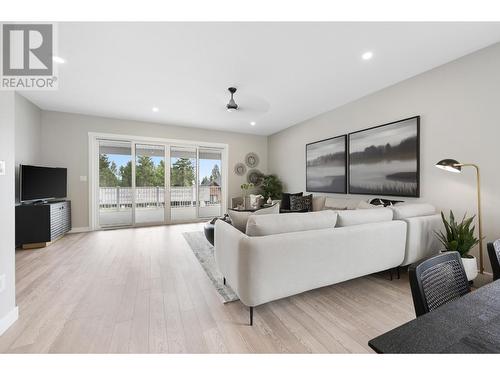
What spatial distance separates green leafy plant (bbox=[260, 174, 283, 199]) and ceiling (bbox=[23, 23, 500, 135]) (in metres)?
2.31

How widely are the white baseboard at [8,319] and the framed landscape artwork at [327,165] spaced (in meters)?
4.48

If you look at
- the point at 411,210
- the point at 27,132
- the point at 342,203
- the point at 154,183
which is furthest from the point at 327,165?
the point at 27,132

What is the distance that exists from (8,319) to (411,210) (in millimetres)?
3897

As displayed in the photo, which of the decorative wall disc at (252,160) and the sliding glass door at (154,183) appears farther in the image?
the decorative wall disc at (252,160)

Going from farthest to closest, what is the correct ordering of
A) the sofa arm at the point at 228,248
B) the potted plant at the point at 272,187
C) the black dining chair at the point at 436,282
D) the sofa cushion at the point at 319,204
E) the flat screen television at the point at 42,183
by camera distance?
1. the potted plant at the point at 272,187
2. the sofa cushion at the point at 319,204
3. the flat screen television at the point at 42,183
4. the sofa arm at the point at 228,248
5. the black dining chair at the point at 436,282

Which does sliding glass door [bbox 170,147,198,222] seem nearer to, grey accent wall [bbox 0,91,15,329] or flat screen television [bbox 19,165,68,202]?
flat screen television [bbox 19,165,68,202]

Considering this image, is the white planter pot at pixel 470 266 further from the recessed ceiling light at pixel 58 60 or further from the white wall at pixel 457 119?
the recessed ceiling light at pixel 58 60

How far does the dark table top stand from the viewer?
560 millimetres

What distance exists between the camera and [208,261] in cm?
281

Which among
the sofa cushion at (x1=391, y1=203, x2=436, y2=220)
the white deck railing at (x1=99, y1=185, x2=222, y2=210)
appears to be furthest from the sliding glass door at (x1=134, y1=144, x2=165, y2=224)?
the sofa cushion at (x1=391, y1=203, x2=436, y2=220)

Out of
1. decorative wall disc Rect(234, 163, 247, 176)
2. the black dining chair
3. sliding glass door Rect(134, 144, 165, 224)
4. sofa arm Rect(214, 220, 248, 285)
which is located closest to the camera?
the black dining chair

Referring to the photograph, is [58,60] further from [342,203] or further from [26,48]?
[342,203]

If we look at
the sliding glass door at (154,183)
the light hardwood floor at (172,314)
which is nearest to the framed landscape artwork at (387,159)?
the light hardwood floor at (172,314)

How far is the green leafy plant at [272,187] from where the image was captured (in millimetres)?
5773
